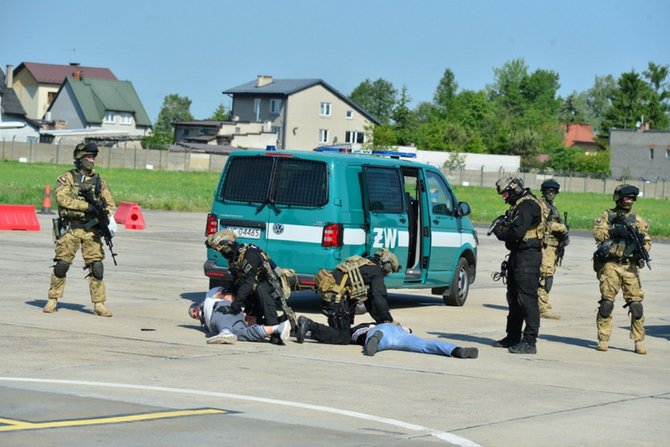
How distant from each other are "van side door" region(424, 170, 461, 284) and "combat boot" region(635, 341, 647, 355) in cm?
390

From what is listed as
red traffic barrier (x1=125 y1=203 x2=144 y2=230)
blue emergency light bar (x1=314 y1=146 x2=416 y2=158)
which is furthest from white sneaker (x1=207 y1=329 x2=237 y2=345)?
red traffic barrier (x1=125 y1=203 x2=144 y2=230)

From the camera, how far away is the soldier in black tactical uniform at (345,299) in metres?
12.6

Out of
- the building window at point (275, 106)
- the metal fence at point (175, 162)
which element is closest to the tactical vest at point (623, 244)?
the metal fence at point (175, 162)

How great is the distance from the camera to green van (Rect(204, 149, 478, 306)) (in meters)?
15.2

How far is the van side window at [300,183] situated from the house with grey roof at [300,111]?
329 feet

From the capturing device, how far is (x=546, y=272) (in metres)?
17.0

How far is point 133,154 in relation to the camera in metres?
90.5

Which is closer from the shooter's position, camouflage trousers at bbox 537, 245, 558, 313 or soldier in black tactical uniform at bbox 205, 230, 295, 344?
soldier in black tactical uniform at bbox 205, 230, 295, 344

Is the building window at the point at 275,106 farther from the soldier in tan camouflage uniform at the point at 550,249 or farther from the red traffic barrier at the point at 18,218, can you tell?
the soldier in tan camouflage uniform at the point at 550,249

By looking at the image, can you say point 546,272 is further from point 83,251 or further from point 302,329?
point 83,251

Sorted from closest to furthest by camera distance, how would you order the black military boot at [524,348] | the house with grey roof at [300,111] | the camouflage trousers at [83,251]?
the black military boot at [524,348]
the camouflage trousers at [83,251]
the house with grey roof at [300,111]

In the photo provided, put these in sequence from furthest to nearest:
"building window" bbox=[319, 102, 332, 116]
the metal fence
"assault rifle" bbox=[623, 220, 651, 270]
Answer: "building window" bbox=[319, 102, 332, 116] → the metal fence → "assault rifle" bbox=[623, 220, 651, 270]

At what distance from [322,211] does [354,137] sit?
109m

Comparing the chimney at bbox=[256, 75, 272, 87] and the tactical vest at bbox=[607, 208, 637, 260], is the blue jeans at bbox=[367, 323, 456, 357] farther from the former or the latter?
the chimney at bbox=[256, 75, 272, 87]
